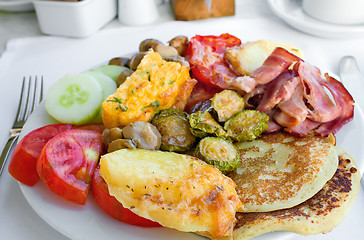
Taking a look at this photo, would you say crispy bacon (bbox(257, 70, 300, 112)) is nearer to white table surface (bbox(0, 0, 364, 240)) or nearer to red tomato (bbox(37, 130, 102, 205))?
red tomato (bbox(37, 130, 102, 205))

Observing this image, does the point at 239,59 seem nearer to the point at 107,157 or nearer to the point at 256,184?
the point at 256,184

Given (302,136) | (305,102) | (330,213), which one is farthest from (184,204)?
(305,102)

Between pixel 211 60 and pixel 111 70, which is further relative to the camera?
pixel 111 70

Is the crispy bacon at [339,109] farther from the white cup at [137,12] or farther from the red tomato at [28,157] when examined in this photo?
the white cup at [137,12]

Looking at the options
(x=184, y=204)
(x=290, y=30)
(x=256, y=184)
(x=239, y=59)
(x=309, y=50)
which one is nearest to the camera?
(x=184, y=204)

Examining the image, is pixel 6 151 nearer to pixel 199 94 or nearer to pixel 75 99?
pixel 75 99

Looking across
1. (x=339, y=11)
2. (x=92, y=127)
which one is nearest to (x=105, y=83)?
(x=92, y=127)

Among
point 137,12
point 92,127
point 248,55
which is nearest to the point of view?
point 92,127
